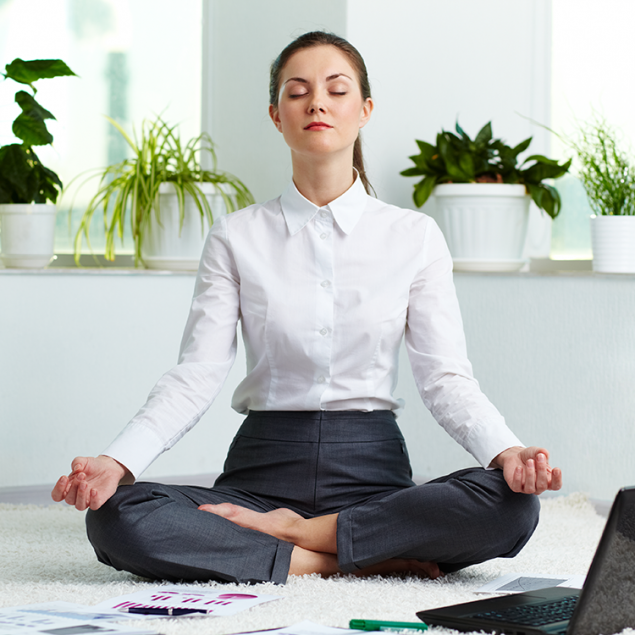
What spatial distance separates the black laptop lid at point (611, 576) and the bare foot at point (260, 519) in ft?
2.01

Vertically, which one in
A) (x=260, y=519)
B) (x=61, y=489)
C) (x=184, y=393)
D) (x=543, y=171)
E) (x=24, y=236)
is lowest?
(x=260, y=519)

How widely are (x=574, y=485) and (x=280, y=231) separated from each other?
118cm

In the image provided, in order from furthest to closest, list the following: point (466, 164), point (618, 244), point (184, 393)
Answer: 1. point (466, 164)
2. point (618, 244)
3. point (184, 393)

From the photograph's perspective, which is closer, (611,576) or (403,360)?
(611,576)

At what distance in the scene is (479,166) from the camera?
2850mm

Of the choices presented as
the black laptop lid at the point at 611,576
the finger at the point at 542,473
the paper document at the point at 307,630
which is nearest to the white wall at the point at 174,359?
the finger at the point at 542,473

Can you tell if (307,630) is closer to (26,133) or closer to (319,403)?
(319,403)

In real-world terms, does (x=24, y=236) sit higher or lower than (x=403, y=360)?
higher

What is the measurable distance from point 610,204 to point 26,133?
1635 mm

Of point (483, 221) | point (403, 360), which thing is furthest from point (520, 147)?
point (403, 360)

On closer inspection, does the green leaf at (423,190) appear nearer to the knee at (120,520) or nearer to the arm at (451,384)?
the arm at (451,384)

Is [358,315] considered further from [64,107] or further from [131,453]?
[64,107]

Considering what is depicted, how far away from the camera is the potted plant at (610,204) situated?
8.59 ft

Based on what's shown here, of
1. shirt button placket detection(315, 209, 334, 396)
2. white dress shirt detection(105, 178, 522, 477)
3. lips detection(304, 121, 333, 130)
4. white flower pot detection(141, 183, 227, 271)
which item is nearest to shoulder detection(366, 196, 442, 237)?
white dress shirt detection(105, 178, 522, 477)
